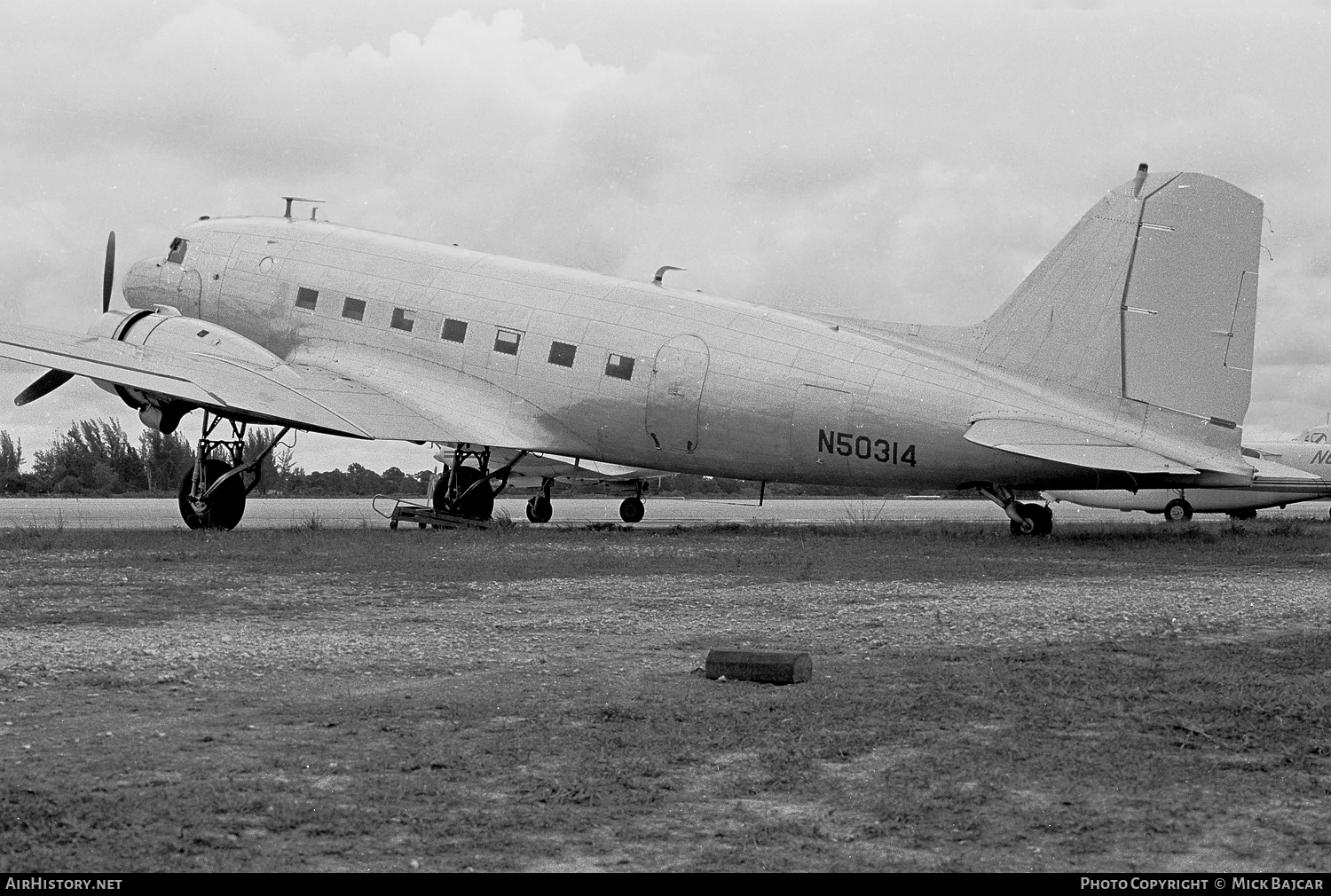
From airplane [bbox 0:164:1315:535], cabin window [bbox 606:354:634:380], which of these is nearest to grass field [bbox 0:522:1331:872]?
airplane [bbox 0:164:1315:535]

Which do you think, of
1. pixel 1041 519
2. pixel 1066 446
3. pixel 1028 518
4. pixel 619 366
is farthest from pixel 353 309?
pixel 1066 446

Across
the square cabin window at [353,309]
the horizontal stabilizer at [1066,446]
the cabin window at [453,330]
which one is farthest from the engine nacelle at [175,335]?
the horizontal stabilizer at [1066,446]

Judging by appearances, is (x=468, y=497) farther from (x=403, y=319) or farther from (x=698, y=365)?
(x=698, y=365)

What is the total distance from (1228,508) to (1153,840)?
42.2 meters

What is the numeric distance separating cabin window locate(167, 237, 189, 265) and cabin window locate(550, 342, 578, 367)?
8632mm

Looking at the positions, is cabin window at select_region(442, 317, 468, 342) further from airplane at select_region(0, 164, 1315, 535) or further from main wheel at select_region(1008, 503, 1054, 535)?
main wheel at select_region(1008, 503, 1054, 535)

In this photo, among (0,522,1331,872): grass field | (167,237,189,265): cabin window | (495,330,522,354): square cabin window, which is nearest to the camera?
(0,522,1331,872): grass field

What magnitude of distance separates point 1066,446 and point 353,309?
13037mm

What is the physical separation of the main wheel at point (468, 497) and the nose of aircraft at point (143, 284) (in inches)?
296

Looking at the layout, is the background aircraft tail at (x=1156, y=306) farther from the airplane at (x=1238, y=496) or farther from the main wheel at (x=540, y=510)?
the airplane at (x=1238, y=496)

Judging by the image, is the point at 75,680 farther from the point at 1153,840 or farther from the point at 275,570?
the point at 275,570

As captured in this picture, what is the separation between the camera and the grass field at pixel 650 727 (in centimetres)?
515

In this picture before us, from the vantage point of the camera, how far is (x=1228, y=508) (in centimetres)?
4412

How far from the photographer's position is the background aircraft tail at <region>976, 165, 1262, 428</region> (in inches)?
803
